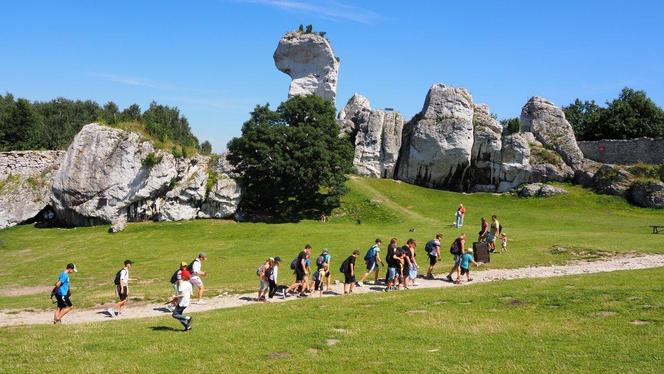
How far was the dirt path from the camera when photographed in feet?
66.6

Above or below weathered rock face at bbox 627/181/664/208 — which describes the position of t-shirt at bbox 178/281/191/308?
below

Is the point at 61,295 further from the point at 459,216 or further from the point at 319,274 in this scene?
the point at 459,216

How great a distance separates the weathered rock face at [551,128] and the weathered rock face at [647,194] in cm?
852

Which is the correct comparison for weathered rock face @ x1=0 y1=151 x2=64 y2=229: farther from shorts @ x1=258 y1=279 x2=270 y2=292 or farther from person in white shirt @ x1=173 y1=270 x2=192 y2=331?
person in white shirt @ x1=173 y1=270 x2=192 y2=331

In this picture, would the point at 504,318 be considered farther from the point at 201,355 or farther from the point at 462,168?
the point at 462,168

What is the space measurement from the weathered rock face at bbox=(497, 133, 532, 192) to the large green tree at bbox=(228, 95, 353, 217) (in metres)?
19.4

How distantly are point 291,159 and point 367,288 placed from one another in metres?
25.6

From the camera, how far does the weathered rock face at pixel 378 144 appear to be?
2483 inches

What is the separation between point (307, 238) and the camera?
37.6m

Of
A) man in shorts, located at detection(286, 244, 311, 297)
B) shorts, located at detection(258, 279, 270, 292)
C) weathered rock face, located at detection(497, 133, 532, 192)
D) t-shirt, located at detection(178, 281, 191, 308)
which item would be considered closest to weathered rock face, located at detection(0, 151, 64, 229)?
shorts, located at detection(258, 279, 270, 292)

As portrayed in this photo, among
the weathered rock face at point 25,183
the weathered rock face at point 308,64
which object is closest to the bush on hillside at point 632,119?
the weathered rock face at point 308,64

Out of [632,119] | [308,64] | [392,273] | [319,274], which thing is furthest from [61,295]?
[632,119]

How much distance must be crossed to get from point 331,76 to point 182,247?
37.1m

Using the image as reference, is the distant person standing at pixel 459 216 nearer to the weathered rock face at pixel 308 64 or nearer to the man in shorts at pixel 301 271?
the man in shorts at pixel 301 271
